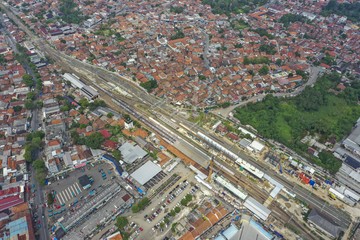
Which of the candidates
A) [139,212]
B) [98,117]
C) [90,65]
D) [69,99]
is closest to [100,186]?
[139,212]

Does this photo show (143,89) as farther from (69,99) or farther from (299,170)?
(299,170)

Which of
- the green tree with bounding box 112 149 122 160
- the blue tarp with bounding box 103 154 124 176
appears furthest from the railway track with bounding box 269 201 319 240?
the green tree with bounding box 112 149 122 160

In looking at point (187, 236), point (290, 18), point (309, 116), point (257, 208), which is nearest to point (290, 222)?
point (257, 208)

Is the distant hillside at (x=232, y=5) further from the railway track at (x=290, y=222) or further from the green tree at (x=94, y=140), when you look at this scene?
the railway track at (x=290, y=222)

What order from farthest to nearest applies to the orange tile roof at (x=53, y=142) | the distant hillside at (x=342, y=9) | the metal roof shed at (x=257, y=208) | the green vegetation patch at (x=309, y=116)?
the distant hillside at (x=342, y=9), the green vegetation patch at (x=309, y=116), the orange tile roof at (x=53, y=142), the metal roof shed at (x=257, y=208)

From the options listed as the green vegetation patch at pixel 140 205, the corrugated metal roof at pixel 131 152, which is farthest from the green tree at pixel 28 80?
the green vegetation patch at pixel 140 205

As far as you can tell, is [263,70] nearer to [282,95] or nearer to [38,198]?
[282,95]
